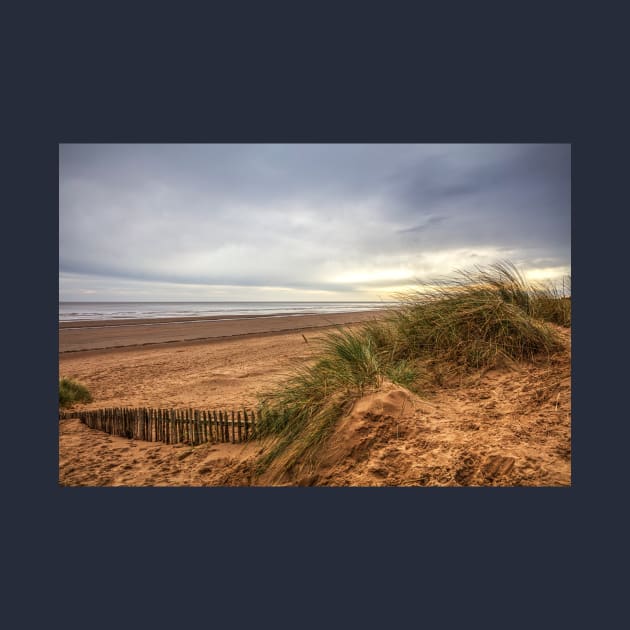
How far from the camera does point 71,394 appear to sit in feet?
20.2

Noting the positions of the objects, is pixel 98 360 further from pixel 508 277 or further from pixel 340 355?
pixel 508 277

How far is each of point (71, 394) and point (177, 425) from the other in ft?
10.9

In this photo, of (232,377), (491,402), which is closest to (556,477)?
(491,402)

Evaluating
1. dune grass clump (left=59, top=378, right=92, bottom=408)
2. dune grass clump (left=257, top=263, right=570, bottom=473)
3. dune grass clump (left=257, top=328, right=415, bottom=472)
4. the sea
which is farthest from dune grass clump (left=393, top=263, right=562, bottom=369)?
the sea

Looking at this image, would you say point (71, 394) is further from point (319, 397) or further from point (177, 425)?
point (319, 397)

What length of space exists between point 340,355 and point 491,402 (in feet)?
5.42

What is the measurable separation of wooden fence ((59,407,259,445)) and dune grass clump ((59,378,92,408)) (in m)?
1.75

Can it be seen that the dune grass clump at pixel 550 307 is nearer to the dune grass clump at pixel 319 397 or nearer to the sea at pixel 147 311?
the dune grass clump at pixel 319 397

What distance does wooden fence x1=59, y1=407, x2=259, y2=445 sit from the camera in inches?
156

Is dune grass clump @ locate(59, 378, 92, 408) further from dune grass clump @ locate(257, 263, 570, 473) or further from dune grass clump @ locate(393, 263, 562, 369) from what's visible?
dune grass clump @ locate(393, 263, 562, 369)

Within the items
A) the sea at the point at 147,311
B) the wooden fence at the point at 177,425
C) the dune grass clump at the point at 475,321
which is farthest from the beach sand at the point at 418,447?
the sea at the point at 147,311

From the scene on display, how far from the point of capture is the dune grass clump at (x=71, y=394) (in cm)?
596

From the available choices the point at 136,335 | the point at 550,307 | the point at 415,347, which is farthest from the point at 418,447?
the point at 136,335

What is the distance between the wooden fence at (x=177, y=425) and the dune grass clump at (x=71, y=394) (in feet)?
5.75
